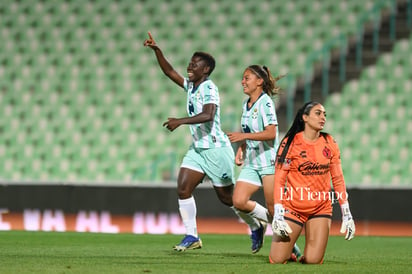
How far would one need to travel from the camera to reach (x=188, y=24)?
17.8m

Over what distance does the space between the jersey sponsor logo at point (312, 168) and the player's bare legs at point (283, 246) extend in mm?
445

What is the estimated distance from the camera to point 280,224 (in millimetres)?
6930

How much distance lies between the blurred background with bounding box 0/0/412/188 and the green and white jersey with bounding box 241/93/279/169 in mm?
6054

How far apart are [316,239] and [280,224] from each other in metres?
0.42

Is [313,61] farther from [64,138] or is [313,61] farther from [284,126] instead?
[64,138]

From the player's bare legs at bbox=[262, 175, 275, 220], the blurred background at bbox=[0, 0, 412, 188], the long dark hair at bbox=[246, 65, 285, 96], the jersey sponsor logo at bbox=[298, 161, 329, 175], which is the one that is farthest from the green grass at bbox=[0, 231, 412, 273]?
the blurred background at bbox=[0, 0, 412, 188]

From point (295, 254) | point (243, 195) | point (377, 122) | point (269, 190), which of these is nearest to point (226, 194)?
point (243, 195)

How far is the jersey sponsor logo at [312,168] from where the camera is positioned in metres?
7.17

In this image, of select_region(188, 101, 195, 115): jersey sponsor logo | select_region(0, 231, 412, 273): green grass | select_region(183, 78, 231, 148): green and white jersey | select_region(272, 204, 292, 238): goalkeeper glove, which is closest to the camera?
select_region(0, 231, 412, 273): green grass

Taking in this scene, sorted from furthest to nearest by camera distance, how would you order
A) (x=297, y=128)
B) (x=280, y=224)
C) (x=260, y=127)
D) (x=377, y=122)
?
(x=377, y=122), (x=260, y=127), (x=297, y=128), (x=280, y=224)

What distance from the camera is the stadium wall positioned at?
12.8 m

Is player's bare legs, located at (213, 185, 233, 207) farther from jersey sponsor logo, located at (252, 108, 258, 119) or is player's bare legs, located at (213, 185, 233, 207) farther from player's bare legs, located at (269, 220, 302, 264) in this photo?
player's bare legs, located at (269, 220, 302, 264)

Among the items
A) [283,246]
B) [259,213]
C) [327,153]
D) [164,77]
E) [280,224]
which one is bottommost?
[283,246]

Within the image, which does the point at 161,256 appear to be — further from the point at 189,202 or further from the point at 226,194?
the point at 226,194
